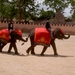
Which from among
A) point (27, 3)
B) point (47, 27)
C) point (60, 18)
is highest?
point (47, 27)

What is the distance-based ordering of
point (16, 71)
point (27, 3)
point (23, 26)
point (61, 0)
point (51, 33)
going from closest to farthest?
point (16, 71) < point (51, 33) < point (23, 26) < point (27, 3) < point (61, 0)

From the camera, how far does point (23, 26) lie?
1144 inches

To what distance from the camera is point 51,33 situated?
37.5ft

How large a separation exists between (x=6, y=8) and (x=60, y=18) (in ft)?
26.0

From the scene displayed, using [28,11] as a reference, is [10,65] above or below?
above

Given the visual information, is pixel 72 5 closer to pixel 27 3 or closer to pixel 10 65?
pixel 27 3

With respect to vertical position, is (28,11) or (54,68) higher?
(54,68)

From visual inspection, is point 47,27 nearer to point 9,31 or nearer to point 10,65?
point 9,31

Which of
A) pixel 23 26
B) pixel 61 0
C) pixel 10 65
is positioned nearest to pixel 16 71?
pixel 10 65

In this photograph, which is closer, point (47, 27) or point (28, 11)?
point (47, 27)

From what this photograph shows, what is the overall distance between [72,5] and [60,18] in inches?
392

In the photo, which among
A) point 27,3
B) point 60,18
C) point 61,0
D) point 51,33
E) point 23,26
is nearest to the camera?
point 51,33

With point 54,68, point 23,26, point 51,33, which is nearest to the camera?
point 54,68

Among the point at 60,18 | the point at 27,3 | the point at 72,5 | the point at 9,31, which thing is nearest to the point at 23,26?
the point at 27,3
